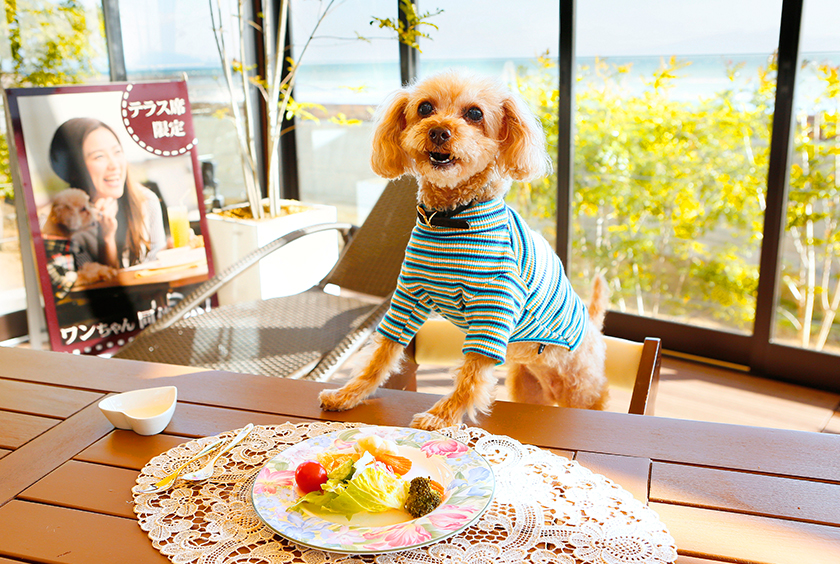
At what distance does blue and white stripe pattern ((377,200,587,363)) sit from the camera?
4.04 feet

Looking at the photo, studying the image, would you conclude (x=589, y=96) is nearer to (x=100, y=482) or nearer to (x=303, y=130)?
(x=303, y=130)

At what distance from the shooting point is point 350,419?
45.8 inches

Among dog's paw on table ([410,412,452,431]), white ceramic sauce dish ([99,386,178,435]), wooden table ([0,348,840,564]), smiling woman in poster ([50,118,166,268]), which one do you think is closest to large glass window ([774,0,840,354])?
wooden table ([0,348,840,564])

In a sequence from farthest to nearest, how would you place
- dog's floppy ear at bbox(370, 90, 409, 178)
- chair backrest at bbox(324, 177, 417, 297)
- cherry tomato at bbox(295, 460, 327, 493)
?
chair backrest at bbox(324, 177, 417, 297) < dog's floppy ear at bbox(370, 90, 409, 178) < cherry tomato at bbox(295, 460, 327, 493)

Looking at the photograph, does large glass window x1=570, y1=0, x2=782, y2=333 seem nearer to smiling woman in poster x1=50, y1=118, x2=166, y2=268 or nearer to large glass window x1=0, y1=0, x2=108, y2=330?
smiling woman in poster x1=50, y1=118, x2=166, y2=268

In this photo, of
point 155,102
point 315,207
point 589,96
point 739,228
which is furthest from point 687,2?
point 155,102

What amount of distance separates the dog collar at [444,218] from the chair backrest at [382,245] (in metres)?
1.06

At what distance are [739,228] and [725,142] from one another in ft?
1.24

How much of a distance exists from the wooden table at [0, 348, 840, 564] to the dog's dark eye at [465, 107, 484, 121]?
0.55 meters

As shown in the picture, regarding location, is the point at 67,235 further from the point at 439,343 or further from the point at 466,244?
the point at 466,244

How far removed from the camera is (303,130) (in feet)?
13.6

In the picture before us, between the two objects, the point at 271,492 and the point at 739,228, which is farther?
the point at 739,228

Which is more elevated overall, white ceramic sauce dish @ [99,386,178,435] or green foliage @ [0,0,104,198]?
green foliage @ [0,0,104,198]

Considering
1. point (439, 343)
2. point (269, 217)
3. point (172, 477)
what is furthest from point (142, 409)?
point (269, 217)
